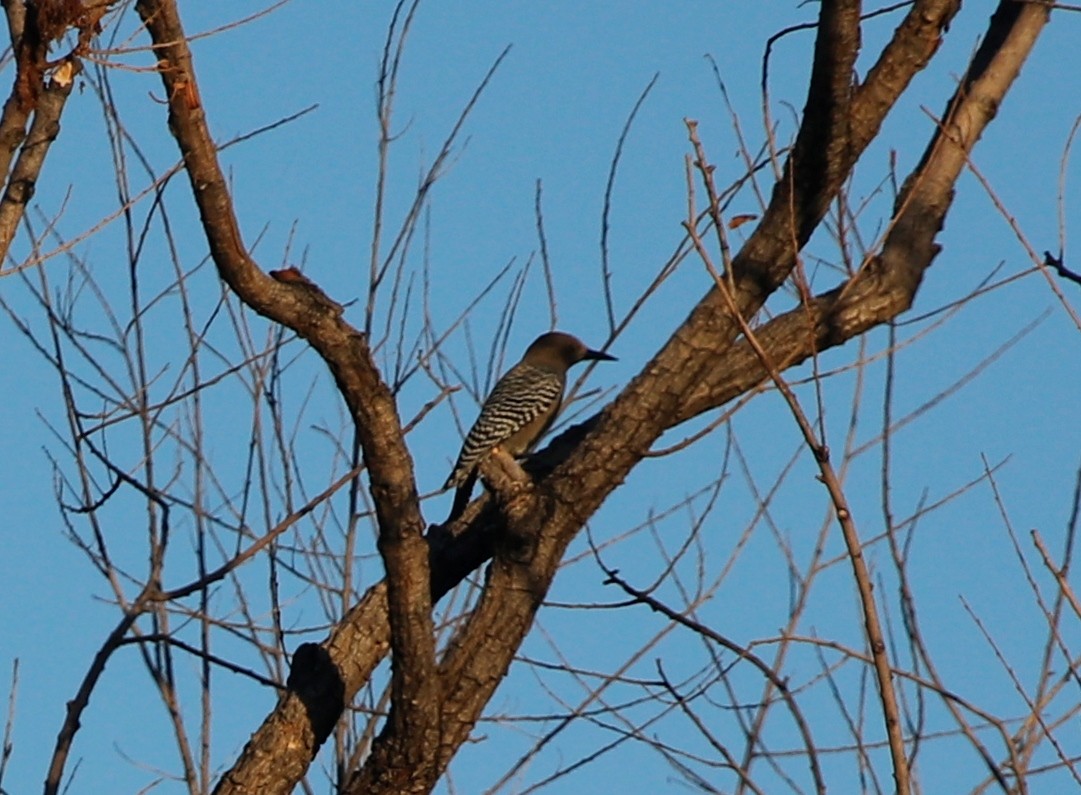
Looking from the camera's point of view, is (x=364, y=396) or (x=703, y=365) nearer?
(x=364, y=396)

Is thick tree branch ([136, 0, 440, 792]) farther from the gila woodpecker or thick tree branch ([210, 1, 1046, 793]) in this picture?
the gila woodpecker

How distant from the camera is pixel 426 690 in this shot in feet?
13.2

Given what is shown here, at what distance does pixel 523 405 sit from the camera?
26.2 ft

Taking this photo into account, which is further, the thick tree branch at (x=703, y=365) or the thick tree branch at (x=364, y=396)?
the thick tree branch at (x=703, y=365)

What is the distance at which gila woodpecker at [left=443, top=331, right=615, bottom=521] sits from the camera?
6.55 metres

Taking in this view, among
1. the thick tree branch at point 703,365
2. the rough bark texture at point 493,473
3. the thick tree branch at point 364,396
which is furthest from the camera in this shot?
the thick tree branch at point 703,365

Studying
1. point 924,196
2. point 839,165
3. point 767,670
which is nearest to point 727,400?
point 924,196

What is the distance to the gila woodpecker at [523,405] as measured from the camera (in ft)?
21.5

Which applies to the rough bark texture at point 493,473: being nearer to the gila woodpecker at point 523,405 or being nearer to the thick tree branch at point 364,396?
the thick tree branch at point 364,396

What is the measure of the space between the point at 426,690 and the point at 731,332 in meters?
1.09

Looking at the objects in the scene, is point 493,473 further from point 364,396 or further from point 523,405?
point 523,405

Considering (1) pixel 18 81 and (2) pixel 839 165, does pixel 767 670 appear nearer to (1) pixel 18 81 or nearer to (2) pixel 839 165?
(2) pixel 839 165

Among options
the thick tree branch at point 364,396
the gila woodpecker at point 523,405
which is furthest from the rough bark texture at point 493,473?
the gila woodpecker at point 523,405

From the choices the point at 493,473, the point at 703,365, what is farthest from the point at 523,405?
the point at 703,365
